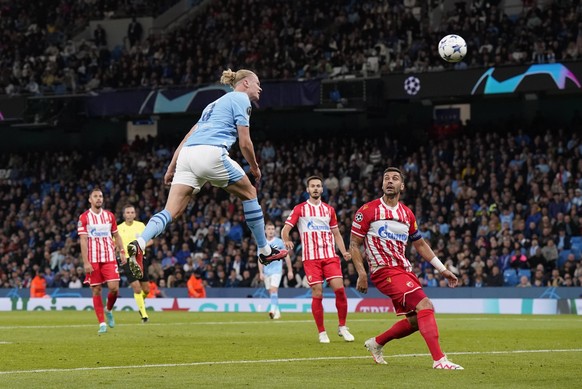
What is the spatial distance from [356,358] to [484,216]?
19652 mm

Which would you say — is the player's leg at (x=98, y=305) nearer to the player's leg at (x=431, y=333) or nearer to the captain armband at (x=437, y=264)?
the captain armband at (x=437, y=264)

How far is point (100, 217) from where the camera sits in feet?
66.4

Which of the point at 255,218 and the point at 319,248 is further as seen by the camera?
the point at 319,248

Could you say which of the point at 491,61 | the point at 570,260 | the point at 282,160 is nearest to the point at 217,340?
the point at 570,260

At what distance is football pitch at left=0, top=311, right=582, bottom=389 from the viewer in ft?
35.3

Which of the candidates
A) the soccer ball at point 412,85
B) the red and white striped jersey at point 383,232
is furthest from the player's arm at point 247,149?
the soccer ball at point 412,85

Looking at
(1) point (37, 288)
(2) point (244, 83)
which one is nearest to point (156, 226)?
(2) point (244, 83)

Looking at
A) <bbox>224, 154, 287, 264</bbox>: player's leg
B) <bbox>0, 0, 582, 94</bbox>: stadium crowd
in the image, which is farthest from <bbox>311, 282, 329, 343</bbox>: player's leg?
<bbox>0, 0, 582, 94</bbox>: stadium crowd

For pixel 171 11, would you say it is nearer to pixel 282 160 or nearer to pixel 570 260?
pixel 282 160

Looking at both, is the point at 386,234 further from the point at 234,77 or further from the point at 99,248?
the point at 99,248

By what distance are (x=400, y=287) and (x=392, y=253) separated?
17.8 inches

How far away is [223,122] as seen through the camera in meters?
12.2

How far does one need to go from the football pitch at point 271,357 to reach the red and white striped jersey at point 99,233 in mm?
1424

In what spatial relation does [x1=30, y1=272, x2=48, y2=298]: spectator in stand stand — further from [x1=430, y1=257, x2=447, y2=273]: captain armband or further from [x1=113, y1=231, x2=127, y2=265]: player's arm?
[x1=430, y1=257, x2=447, y2=273]: captain armband
